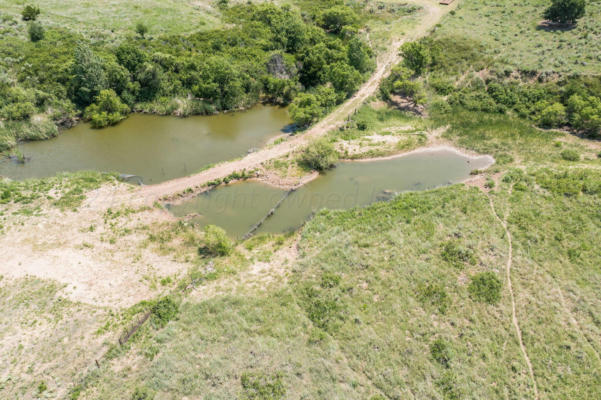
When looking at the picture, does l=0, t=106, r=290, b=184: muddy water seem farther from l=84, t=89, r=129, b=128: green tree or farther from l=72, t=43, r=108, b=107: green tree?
l=72, t=43, r=108, b=107: green tree

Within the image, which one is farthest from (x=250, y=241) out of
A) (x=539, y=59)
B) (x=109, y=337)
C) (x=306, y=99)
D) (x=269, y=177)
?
(x=539, y=59)

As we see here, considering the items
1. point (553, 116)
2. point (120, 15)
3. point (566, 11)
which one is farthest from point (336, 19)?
point (553, 116)

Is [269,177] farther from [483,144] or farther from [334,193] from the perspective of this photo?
[483,144]

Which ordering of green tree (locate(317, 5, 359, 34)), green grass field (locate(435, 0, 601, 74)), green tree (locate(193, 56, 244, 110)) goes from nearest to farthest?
green tree (locate(193, 56, 244, 110)) < green grass field (locate(435, 0, 601, 74)) < green tree (locate(317, 5, 359, 34))

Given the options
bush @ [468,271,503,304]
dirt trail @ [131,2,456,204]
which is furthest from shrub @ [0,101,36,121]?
bush @ [468,271,503,304]

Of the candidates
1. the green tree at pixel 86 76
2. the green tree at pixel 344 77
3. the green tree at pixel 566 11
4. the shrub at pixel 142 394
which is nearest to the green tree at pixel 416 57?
the green tree at pixel 344 77
